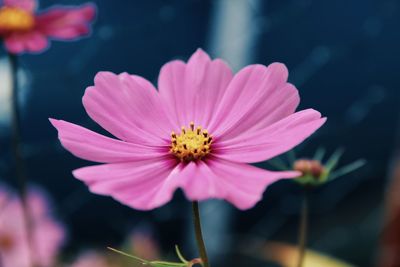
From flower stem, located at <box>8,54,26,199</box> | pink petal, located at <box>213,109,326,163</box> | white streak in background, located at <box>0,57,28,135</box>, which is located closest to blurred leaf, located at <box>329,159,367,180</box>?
pink petal, located at <box>213,109,326,163</box>

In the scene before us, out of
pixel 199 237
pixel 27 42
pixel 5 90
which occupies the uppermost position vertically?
pixel 5 90

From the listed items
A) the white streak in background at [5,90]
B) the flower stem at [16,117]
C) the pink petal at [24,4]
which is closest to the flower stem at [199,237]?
the flower stem at [16,117]

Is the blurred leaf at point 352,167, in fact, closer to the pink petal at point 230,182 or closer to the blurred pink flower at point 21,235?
the pink petal at point 230,182

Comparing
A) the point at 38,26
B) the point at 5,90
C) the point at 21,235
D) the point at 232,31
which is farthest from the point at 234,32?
the point at 38,26

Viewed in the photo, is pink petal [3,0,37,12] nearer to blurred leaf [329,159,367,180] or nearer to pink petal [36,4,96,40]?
pink petal [36,4,96,40]

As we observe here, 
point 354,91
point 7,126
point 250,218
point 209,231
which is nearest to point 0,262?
point 7,126

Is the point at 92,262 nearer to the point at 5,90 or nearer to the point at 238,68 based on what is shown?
the point at 5,90
